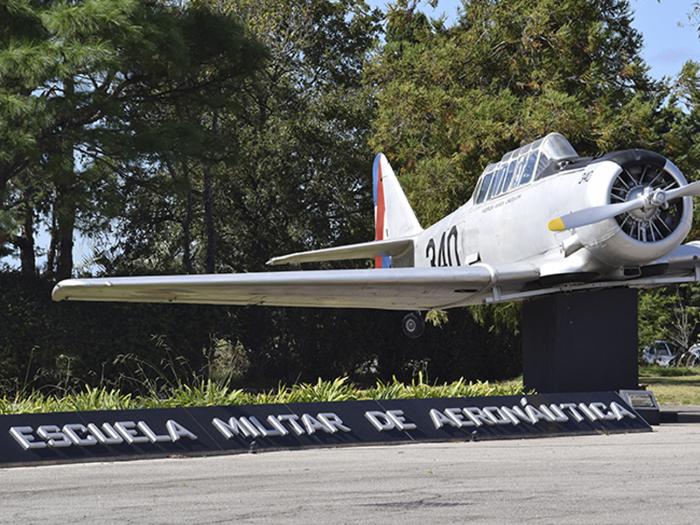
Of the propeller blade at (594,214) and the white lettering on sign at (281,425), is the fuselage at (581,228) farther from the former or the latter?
the white lettering on sign at (281,425)

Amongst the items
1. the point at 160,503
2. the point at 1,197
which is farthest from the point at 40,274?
the point at 160,503

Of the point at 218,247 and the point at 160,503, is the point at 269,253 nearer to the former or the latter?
the point at 218,247

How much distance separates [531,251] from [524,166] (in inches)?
50.7

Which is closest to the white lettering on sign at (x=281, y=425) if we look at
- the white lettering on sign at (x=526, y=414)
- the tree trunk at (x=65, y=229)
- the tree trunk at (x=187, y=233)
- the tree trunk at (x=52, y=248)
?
the white lettering on sign at (x=526, y=414)

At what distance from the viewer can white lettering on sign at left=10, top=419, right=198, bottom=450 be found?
34.2 ft

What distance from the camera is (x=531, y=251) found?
1631cm

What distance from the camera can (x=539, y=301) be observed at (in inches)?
647

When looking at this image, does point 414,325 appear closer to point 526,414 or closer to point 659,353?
point 526,414

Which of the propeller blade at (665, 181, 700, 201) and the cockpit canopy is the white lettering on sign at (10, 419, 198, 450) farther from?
the cockpit canopy

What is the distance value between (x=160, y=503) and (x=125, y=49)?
56.6 ft

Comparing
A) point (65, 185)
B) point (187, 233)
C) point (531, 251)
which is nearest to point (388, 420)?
point (531, 251)

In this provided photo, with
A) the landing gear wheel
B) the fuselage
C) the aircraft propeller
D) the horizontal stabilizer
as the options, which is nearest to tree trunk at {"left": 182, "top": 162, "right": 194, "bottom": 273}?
the horizontal stabilizer

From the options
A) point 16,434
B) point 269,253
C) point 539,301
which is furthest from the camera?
point 269,253

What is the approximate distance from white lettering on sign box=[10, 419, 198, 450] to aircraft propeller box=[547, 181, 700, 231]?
6.00 m
